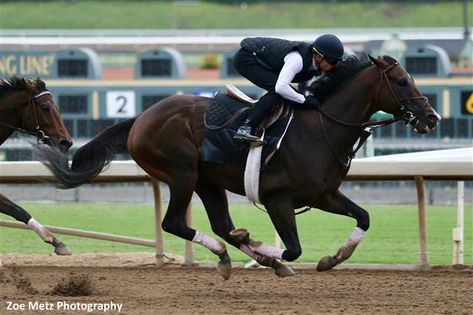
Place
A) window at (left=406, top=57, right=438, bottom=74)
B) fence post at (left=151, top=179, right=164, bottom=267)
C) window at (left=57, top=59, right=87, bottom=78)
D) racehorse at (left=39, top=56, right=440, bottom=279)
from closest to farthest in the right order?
racehorse at (left=39, top=56, right=440, bottom=279)
fence post at (left=151, top=179, right=164, bottom=267)
window at (left=406, top=57, right=438, bottom=74)
window at (left=57, top=59, right=87, bottom=78)

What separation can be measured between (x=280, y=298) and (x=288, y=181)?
837 mm

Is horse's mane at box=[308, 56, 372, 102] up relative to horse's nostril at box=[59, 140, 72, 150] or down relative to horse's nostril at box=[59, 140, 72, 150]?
up

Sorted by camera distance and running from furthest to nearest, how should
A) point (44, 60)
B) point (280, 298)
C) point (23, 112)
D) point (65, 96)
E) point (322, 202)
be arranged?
point (44, 60) < point (65, 96) < point (23, 112) < point (322, 202) < point (280, 298)

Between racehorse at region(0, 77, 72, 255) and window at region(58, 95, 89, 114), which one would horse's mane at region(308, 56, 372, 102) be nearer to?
racehorse at region(0, 77, 72, 255)

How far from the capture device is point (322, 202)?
8.48m

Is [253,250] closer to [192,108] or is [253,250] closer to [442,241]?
[192,108]

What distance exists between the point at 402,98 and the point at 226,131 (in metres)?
1.29

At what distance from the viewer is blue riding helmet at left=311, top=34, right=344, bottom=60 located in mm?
8062

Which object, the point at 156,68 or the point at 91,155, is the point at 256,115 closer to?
the point at 91,155

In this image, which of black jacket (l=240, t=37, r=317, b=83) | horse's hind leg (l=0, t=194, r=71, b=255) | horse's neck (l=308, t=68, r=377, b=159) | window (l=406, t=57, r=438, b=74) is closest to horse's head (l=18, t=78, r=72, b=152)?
horse's hind leg (l=0, t=194, r=71, b=255)

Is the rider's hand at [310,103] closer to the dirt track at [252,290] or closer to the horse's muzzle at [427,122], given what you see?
the horse's muzzle at [427,122]

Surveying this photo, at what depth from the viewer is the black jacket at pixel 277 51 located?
323 inches

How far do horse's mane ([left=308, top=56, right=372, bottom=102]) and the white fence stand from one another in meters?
1.52

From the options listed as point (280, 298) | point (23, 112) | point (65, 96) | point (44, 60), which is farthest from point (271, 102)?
point (44, 60)
